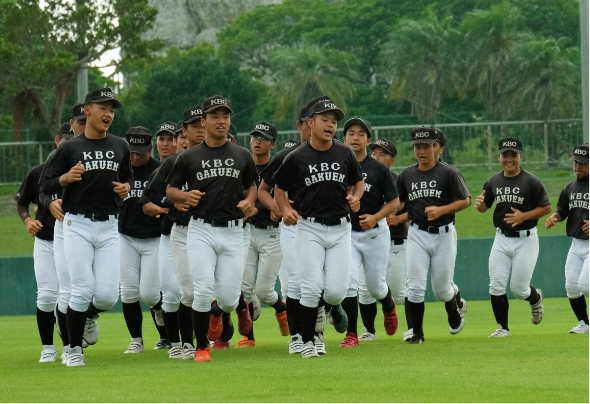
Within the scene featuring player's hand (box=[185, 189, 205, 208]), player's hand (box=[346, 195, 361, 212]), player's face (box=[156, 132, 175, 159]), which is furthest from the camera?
player's face (box=[156, 132, 175, 159])

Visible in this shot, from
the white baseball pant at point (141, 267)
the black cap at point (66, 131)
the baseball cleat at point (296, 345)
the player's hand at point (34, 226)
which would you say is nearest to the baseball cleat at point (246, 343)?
the white baseball pant at point (141, 267)

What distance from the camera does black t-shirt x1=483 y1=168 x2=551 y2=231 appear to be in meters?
13.0

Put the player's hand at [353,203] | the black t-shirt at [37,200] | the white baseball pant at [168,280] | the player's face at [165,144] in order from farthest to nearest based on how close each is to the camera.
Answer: the player's face at [165,144]
the white baseball pant at [168,280]
the black t-shirt at [37,200]
the player's hand at [353,203]

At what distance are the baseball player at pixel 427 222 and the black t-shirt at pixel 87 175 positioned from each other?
3.52 metres

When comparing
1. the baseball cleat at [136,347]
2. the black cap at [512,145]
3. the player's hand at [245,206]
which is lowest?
the baseball cleat at [136,347]

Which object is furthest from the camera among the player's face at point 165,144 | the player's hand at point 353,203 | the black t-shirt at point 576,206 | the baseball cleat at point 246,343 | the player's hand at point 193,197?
the black t-shirt at point 576,206

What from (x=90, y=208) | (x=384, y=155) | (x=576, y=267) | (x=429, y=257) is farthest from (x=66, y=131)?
(x=576, y=267)

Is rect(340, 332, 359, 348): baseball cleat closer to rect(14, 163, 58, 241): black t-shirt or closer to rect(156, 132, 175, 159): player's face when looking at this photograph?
rect(156, 132, 175, 159): player's face

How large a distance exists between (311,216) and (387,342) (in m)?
2.66

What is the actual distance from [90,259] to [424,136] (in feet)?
12.8

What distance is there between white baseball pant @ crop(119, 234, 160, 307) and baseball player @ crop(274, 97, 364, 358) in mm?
1930

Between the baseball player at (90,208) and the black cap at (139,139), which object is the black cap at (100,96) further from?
the black cap at (139,139)

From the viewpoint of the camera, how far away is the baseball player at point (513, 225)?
1299cm

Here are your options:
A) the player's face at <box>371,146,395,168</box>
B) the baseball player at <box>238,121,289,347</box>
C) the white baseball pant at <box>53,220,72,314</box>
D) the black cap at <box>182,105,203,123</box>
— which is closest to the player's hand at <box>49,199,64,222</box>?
the white baseball pant at <box>53,220,72,314</box>
